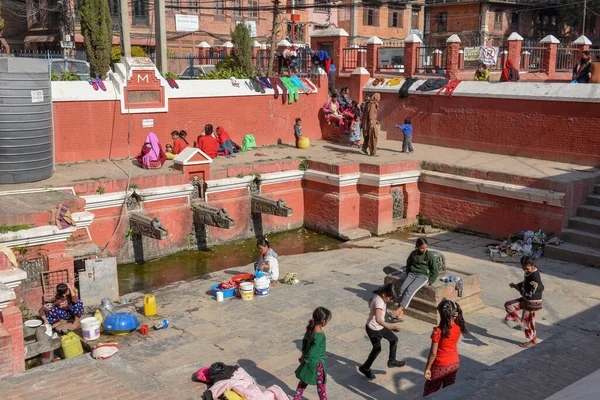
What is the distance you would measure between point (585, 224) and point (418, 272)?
5.37 metres

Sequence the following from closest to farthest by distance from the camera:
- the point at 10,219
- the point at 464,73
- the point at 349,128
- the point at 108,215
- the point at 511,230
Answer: the point at 10,219 → the point at 108,215 → the point at 511,230 → the point at 349,128 → the point at 464,73

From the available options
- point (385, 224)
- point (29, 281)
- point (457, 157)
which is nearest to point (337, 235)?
point (385, 224)

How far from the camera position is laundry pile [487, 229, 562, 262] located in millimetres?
12992

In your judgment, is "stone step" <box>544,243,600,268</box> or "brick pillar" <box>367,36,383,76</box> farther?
"brick pillar" <box>367,36,383,76</box>

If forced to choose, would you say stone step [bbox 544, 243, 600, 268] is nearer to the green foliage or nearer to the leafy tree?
the leafy tree

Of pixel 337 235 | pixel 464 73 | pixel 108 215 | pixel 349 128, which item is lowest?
pixel 337 235

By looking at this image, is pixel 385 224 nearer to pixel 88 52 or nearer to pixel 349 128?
pixel 349 128

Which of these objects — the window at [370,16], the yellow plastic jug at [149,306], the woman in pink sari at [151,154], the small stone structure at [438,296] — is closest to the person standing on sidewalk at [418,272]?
the small stone structure at [438,296]

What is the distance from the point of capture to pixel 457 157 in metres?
16.6

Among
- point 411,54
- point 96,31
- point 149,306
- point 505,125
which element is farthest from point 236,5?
point 149,306

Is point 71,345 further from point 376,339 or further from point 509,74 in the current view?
point 509,74

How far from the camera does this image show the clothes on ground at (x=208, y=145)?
15875 mm

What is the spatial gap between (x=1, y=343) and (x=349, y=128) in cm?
1314

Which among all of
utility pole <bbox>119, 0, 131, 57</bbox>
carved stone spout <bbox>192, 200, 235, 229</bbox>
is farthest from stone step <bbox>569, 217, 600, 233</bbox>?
utility pole <bbox>119, 0, 131, 57</bbox>
